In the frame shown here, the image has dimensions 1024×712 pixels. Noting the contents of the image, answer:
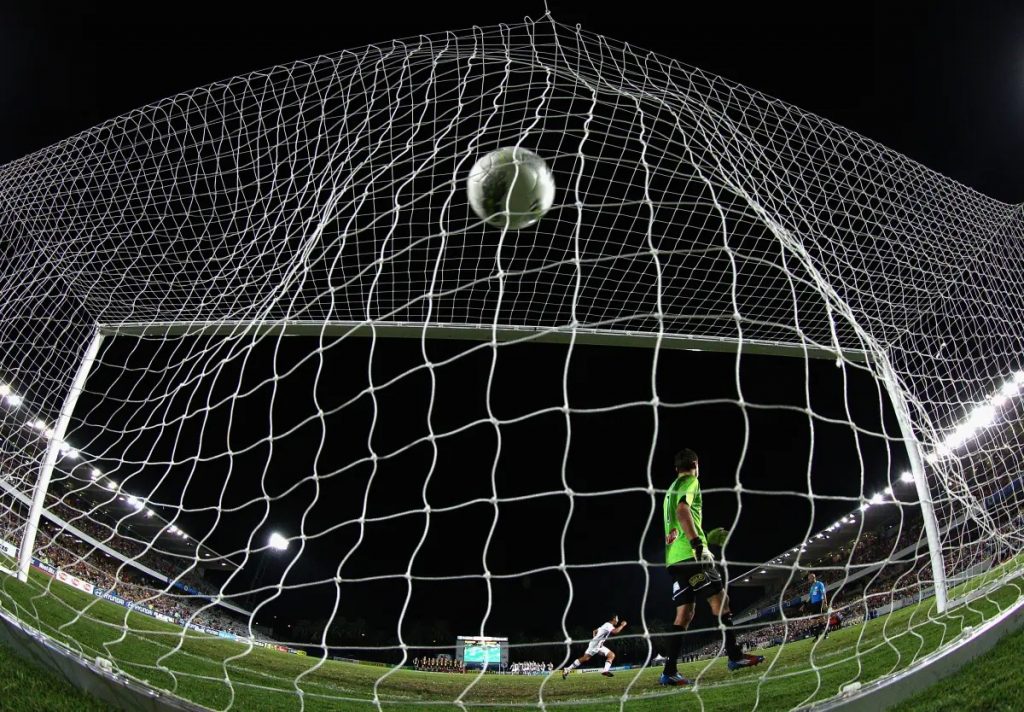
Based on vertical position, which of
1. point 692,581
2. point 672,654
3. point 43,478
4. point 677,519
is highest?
point 43,478

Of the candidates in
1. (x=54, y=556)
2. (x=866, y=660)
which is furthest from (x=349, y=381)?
(x=54, y=556)

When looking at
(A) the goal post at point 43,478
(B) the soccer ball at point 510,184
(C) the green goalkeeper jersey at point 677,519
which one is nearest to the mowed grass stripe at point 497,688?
(A) the goal post at point 43,478

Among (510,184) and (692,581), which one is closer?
(692,581)

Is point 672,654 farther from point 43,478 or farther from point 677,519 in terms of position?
point 43,478

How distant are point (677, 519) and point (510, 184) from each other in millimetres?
1920

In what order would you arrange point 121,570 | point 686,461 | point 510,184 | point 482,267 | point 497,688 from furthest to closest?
point 121,570 < point 497,688 < point 482,267 < point 510,184 < point 686,461

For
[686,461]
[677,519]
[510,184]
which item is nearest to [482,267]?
[510,184]

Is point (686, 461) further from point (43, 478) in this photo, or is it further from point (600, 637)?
point (600, 637)

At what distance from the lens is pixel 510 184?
126 inches

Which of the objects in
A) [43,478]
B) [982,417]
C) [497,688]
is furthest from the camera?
[497,688]

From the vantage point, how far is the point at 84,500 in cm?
1925

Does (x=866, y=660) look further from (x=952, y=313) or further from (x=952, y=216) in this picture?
(x=952, y=216)

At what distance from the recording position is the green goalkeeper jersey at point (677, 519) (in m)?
2.99

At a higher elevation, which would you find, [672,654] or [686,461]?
[686,461]
